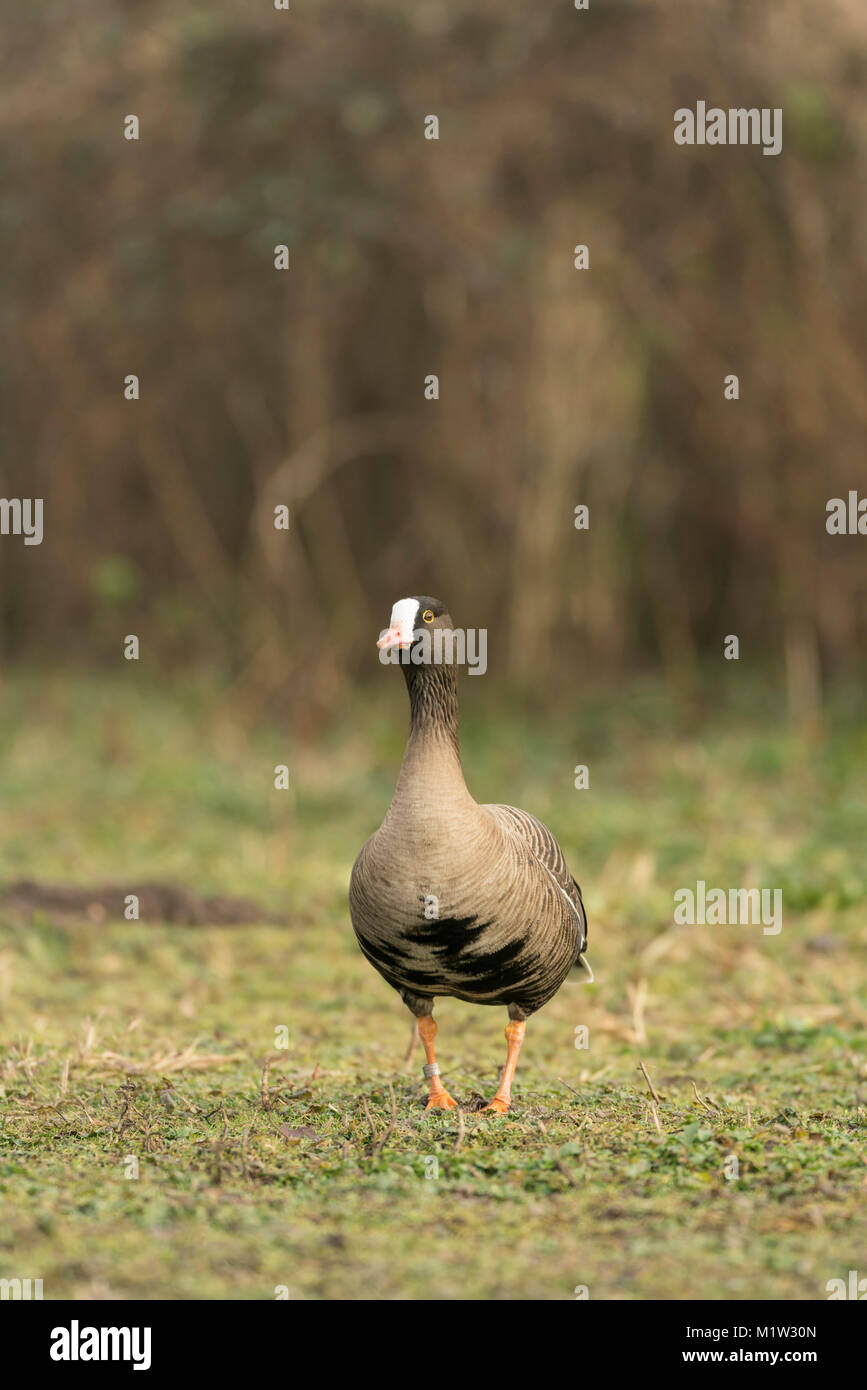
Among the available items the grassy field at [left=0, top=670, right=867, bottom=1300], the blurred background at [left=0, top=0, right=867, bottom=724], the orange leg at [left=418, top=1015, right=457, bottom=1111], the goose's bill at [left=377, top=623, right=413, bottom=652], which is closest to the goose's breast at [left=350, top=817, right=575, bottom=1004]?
the orange leg at [left=418, top=1015, right=457, bottom=1111]

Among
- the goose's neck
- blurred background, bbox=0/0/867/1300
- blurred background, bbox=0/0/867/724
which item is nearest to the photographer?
the goose's neck

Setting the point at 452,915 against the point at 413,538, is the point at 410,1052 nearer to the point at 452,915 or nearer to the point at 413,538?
the point at 452,915

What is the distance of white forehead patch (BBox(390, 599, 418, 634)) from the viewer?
467 centimetres

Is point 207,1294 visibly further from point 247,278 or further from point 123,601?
point 123,601

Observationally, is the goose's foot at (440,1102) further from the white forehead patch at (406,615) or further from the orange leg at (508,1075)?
the white forehead patch at (406,615)

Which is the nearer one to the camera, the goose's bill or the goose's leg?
the goose's bill

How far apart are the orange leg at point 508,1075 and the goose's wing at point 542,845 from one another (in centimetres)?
33

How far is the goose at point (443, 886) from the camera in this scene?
4395mm

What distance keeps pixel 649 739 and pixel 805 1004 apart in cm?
521

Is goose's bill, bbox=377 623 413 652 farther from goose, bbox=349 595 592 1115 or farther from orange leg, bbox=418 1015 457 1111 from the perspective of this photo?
orange leg, bbox=418 1015 457 1111

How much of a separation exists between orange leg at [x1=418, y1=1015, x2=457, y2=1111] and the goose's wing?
1.77 ft

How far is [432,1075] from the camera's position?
487 cm

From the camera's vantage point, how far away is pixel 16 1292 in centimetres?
352

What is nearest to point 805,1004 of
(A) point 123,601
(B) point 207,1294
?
(B) point 207,1294
